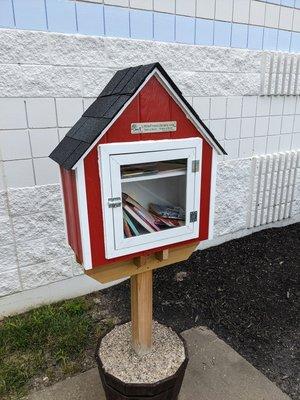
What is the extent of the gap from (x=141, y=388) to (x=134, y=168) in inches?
42.8

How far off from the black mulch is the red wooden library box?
1235 mm

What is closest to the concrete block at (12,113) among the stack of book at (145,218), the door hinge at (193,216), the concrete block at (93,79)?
the concrete block at (93,79)

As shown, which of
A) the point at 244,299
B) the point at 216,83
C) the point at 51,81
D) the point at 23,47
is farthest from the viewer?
the point at 216,83

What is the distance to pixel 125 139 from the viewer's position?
1409 mm

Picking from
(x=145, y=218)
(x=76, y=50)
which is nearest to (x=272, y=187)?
(x=76, y=50)

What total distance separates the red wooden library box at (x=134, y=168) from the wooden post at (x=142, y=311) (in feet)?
0.56

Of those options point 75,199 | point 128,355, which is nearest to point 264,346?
point 128,355

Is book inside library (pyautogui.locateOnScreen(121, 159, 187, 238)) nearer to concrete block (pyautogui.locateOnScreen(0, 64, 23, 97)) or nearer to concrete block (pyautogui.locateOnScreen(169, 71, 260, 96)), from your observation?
concrete block (pyautogui.locateOnScreen(0, 64, 23, 97))

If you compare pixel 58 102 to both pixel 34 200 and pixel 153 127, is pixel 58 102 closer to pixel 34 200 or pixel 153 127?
pixel 34 200

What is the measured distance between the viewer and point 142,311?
5.97 feet

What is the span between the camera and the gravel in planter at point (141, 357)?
1753mm

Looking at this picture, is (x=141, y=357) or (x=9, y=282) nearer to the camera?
(x=141, y=357)

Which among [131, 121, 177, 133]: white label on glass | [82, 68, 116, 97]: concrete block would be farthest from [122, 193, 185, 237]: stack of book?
[82, 68, 116, 97]: concrete block

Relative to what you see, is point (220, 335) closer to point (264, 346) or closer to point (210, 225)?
point (264, 346)
